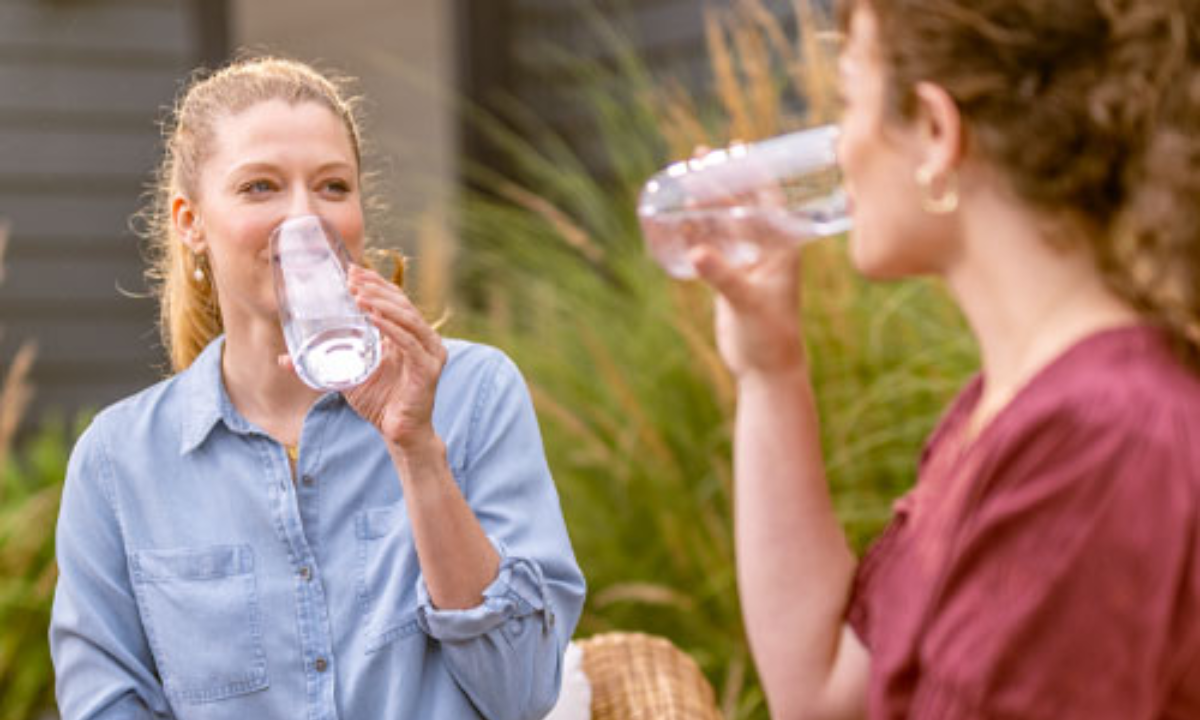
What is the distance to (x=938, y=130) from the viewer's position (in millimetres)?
1099

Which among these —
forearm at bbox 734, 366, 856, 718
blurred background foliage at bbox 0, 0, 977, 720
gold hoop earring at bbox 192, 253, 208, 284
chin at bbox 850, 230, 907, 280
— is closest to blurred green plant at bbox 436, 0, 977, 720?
blurred background foliage at bbox 0, 0, 977, 720

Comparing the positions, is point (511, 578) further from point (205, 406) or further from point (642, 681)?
point (205, 406)

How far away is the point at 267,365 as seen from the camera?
1.93m

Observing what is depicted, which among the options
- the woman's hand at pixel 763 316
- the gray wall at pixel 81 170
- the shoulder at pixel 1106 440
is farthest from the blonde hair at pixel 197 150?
the gray wall at pixel 81 170

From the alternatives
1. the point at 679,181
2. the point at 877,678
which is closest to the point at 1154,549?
the point at 877,678

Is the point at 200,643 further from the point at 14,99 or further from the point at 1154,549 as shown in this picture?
the point at 14,99

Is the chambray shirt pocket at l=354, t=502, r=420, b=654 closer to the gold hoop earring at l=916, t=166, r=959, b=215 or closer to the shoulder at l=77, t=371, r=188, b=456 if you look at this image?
the shoulder at l=77, t=371, r=188, b=456

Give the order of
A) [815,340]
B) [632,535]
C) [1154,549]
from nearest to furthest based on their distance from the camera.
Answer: [1154,549]
[815,340]
[632,535]

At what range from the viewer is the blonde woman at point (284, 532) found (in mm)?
1751

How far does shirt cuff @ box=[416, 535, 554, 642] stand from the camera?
1.67 metres

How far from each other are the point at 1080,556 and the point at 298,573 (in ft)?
3.37

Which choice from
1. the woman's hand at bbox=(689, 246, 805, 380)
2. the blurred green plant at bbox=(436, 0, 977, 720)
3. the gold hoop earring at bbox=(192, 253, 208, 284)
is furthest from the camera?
the blurred green plant at bbox=(436, 0, 977, 720)

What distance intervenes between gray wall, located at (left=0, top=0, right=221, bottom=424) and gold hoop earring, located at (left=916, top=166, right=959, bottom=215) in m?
4.70

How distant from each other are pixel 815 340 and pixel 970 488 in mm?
1787
